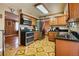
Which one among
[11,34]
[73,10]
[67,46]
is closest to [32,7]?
[11,34]

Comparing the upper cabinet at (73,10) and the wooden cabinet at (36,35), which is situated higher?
the upper cabinet at (73,10)

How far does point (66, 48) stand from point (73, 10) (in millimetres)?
627

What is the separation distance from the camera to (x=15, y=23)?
6.03 feet

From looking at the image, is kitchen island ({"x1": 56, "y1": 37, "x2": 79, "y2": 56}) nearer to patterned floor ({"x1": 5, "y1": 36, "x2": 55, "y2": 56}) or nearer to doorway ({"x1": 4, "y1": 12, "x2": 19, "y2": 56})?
patterned floor ({"x1": 5, "y1": 36, "x2": 55, "y2": 56})

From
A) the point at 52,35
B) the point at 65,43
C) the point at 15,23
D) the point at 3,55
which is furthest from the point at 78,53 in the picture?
the point at 3,55

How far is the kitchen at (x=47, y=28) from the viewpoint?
6.03 feet

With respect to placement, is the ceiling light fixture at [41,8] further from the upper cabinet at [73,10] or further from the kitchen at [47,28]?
the upper cabinet at [73,10]

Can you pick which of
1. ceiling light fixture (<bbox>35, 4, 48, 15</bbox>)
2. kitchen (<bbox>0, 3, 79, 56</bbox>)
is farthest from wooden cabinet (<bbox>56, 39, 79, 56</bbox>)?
ceiling light fixture (<bbox>35, 4, 48, 15</bbox>)

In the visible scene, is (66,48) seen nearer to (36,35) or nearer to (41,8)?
(36,35)

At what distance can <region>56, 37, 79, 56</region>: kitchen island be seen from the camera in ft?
5.54

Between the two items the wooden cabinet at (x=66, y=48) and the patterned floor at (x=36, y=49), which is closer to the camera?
the wooden cabinet at (x=66, y=48)

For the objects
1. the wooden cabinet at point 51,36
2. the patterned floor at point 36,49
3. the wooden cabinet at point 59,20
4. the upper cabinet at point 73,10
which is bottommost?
the patterned floor at point 36,49

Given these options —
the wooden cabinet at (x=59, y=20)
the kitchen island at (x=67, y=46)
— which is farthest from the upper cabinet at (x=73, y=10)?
the kitchen island at (x=67, y=46)

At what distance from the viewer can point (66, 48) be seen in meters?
1.77
